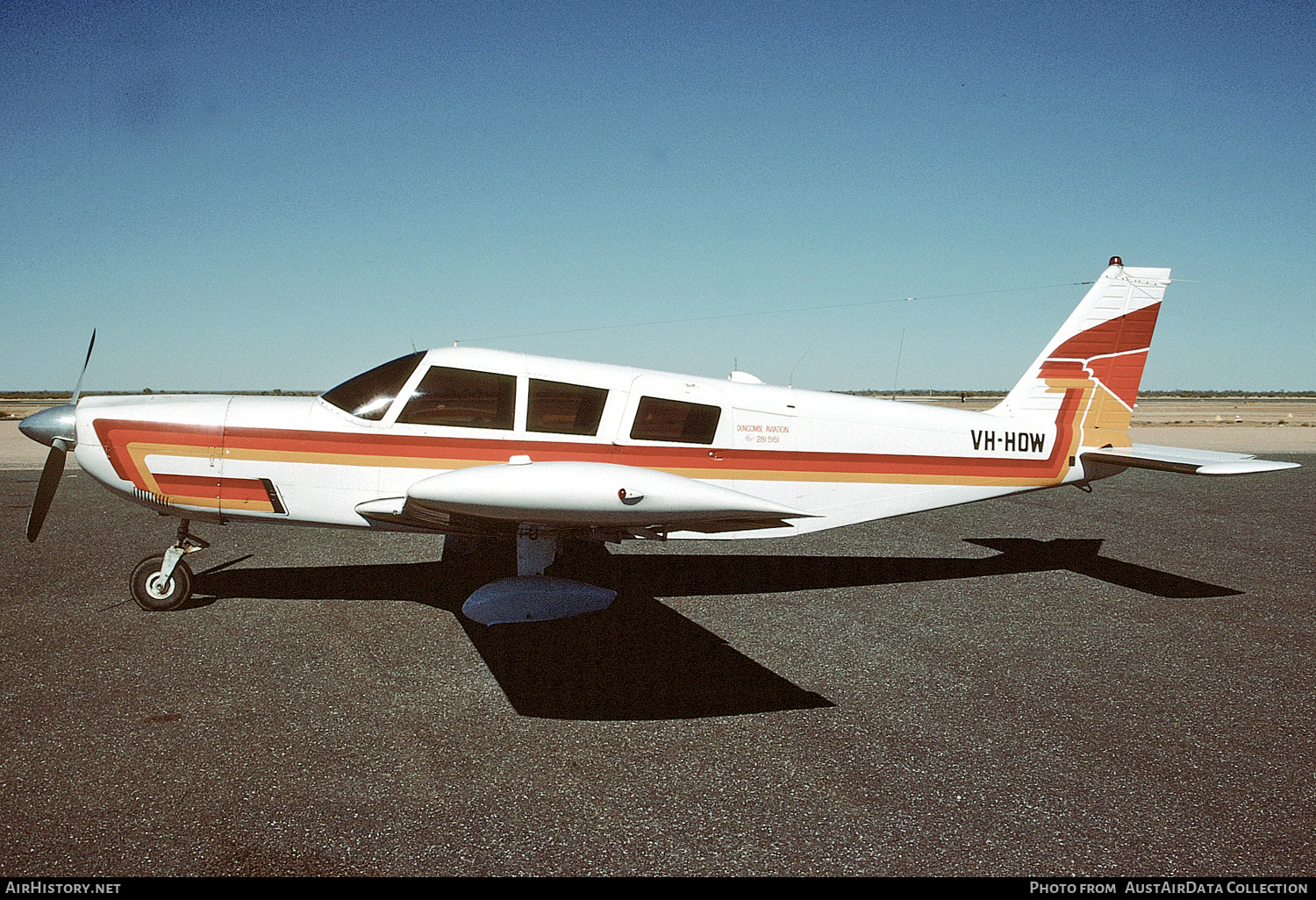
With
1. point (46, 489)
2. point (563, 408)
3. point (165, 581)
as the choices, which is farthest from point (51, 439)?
point (563, 408)

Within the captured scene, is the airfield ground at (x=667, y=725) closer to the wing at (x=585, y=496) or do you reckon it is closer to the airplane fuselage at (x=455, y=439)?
the airplane fuselage at (x=455, y=439)

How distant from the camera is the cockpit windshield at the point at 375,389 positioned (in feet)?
18.6

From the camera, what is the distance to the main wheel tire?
19.2ft

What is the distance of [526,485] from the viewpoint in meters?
4.22

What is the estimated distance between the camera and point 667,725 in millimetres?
4082

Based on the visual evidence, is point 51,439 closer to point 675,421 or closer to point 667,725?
point 675,421

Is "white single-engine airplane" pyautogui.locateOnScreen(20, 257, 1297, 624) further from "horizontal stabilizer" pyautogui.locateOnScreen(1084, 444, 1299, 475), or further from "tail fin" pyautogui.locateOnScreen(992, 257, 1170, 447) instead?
"tail fin" pyautogui.locateOnScreen(992, 257, 1170, 447)

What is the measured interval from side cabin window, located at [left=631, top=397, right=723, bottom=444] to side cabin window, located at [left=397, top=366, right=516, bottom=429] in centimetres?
103

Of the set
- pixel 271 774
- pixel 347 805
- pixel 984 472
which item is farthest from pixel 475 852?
pixel 984 472

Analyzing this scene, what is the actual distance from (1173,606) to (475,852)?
6376 mm

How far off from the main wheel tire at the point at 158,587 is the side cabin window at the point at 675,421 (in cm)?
382

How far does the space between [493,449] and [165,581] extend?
2.88m

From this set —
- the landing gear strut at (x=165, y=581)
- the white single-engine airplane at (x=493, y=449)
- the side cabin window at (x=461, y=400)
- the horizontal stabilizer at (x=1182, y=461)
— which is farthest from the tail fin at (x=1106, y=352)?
the landing gear strut at (x=165, y=581)

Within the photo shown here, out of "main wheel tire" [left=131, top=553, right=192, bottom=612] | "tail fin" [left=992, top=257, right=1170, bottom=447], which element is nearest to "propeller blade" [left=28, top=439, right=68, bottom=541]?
"main wheel tire" [left=131, top=553, right=192, bottom=612]
